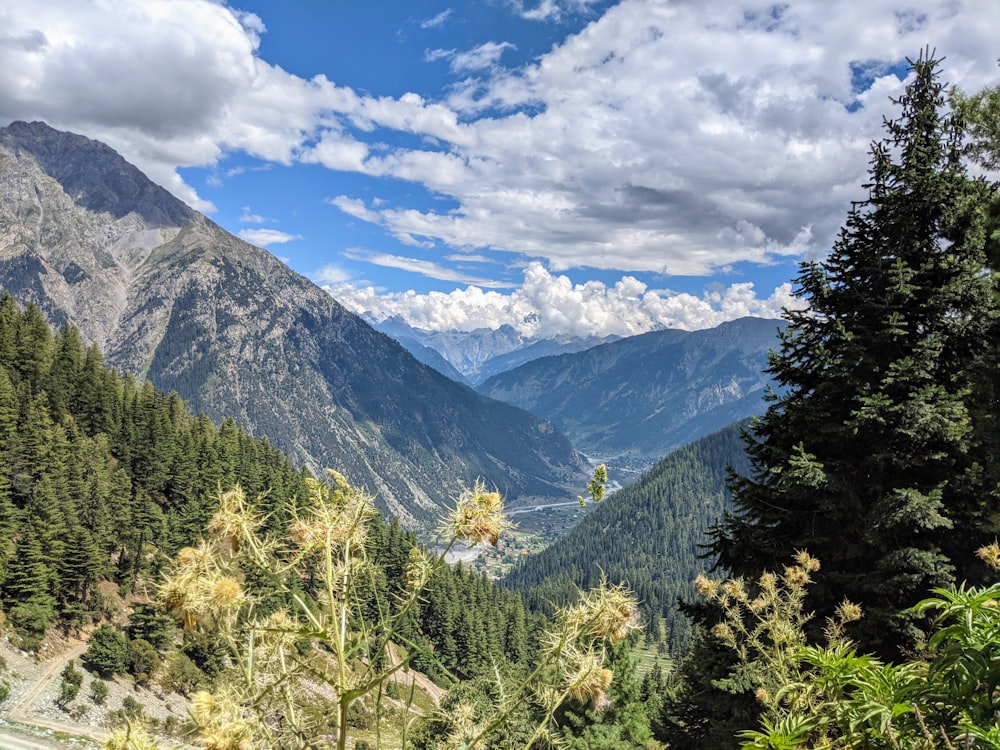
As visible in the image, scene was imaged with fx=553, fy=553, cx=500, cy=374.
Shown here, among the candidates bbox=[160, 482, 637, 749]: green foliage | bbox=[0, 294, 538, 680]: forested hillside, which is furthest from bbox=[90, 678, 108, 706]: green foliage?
bbox=[160, 482, 637, 749]: green foliage

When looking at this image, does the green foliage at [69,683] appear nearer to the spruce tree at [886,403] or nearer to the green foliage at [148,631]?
the green foliage at [148,631]

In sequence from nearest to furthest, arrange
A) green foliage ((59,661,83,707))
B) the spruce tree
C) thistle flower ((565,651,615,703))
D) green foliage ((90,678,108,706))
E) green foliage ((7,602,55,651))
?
thistle flower ((565,651,615,703)) → the spruce tree → green foliage ((59,661,83,707)) → green foliage ((90,678,108,706)) → green foliage ((7,602,55,651))

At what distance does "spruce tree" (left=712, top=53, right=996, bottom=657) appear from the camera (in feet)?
35.1

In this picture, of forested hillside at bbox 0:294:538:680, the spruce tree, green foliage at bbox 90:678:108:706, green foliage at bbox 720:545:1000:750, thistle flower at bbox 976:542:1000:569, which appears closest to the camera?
green foliage at bbox 720:545:1000:750

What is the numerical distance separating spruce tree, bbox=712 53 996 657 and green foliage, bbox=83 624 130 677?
53.8 metres

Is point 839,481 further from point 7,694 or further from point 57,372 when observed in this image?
point 57,372

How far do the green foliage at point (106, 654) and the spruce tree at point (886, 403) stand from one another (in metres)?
53.8

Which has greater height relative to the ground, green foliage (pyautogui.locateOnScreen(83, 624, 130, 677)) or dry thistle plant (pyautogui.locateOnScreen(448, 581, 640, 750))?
dry thistle plant (pyautogui.locateOnScreen(448, 581, 640, 750))

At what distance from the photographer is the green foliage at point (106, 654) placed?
152 ft

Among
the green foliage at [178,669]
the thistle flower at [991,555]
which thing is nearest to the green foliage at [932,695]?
the thistle flower at [991,555]

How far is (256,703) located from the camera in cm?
278

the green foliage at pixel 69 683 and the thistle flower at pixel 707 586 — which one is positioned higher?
the thistle flower at pixel 707 586

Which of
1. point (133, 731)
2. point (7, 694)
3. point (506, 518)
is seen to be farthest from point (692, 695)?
point (7, 694)

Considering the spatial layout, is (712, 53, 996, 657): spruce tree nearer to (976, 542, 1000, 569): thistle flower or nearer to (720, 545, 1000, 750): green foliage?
(976, 542, 1000, 569): thistle flower
